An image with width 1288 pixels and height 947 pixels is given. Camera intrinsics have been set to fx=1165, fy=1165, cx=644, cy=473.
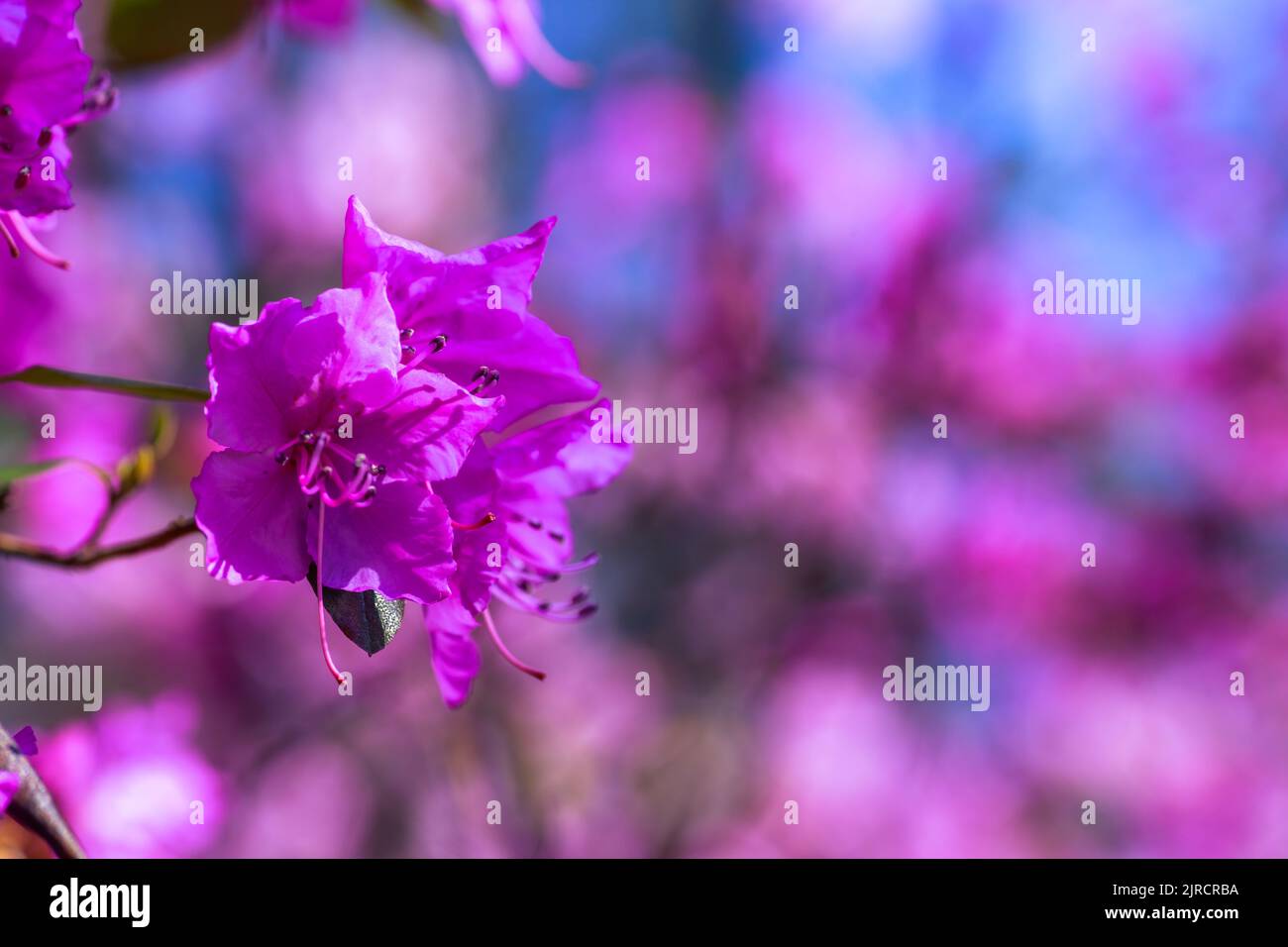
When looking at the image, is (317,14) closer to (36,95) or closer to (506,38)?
(506,38)

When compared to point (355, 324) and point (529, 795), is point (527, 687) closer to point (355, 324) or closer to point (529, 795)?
point (529, 795)

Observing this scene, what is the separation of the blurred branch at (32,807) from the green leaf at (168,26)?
489mm

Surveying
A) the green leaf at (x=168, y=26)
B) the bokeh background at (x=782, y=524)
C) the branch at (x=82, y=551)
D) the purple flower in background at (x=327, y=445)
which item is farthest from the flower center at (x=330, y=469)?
the bokeh background at (x=782, y=524)

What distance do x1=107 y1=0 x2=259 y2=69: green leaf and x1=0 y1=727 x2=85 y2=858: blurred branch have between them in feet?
1.60

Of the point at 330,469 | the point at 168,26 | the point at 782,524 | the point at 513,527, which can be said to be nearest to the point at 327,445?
the point at 330,469

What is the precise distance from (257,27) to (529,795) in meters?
1.44

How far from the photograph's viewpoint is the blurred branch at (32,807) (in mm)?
521

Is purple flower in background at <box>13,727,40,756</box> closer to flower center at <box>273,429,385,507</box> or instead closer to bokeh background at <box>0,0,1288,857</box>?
flower center at <box>273,429,385,507</box>

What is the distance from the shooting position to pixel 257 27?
850 mm

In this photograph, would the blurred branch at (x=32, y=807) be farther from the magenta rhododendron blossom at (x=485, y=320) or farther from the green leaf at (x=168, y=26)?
the green leaf at (x=168, y=26)

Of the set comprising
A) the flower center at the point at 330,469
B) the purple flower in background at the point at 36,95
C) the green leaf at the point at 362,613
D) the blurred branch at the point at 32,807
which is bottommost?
the blurred branch at the point at 32,807

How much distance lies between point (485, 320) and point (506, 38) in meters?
0.38

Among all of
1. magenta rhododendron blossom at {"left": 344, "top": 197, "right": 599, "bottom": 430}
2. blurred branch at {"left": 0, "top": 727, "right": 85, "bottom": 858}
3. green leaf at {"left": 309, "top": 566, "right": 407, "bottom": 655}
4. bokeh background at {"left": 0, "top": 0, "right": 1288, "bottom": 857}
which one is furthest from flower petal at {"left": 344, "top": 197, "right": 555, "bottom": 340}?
bokeh background at {"left": 0, "top": 0, "right": 1288, "bottom": 857}
